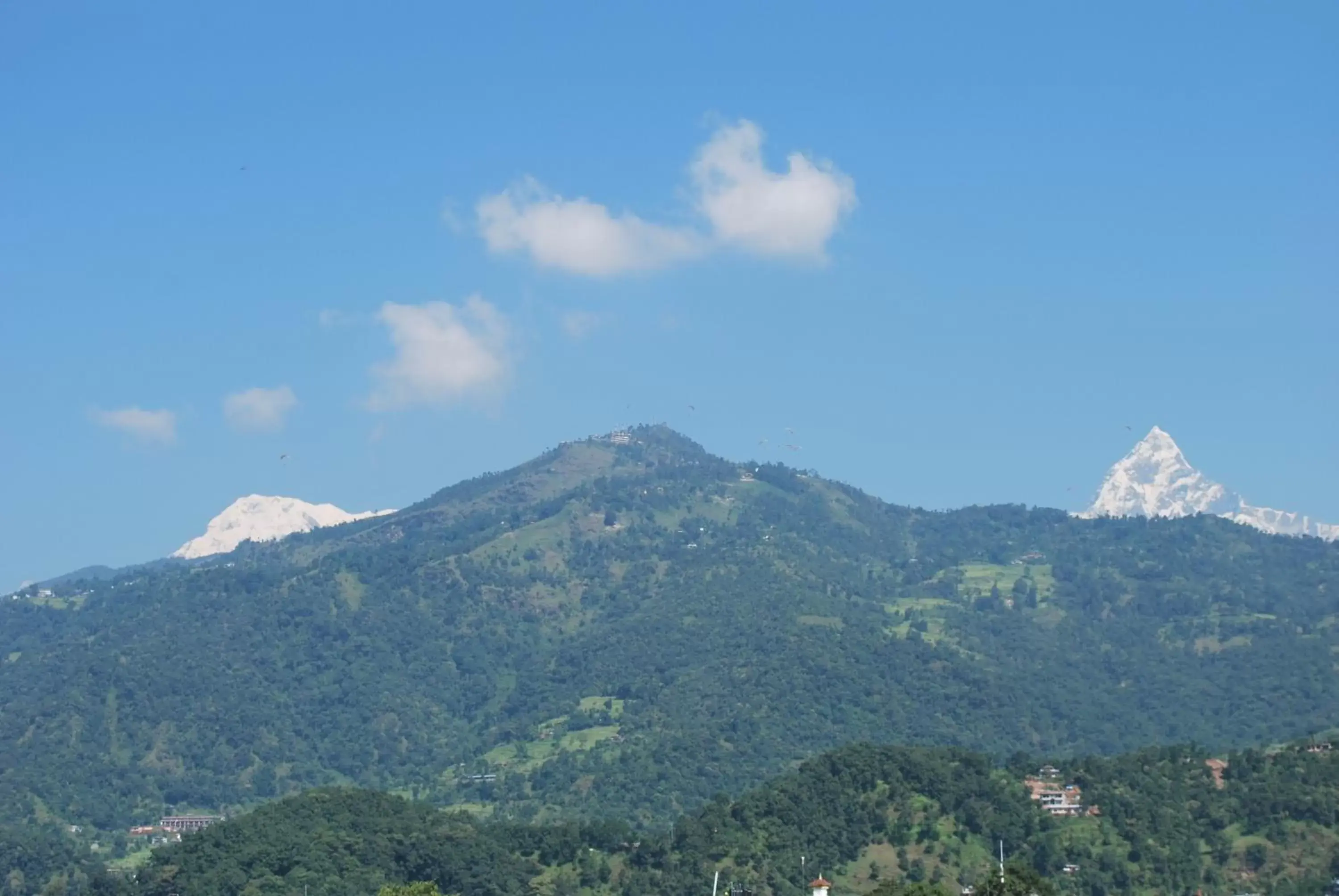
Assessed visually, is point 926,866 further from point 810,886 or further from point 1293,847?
point 1293,847

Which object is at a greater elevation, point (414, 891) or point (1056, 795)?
point (1056, 795)

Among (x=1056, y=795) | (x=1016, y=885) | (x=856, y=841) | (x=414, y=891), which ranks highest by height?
(x=1056, y=795)

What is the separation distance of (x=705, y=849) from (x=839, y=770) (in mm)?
15252

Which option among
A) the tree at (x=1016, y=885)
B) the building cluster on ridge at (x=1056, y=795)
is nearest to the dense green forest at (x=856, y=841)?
the building cluster on ridge at (x=1056, y=795)

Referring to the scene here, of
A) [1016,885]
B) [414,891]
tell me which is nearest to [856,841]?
[414,891]

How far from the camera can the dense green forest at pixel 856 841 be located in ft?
430

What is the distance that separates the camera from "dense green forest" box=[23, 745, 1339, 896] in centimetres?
13112

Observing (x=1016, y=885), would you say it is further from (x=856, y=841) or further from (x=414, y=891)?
(x=856, y=841)

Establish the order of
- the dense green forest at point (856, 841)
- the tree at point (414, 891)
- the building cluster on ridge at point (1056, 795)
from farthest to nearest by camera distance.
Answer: the building cluster on ridge at point (1056, 795), the dense green forest at point (856, 841), the tree at point (414, 891)

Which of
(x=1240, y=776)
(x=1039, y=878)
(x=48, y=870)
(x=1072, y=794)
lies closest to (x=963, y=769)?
(x=1072, y=794)

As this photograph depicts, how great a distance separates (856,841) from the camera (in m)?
137

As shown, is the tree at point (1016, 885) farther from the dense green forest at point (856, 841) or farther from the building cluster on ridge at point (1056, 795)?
the building cluster on ridge at point (1056, 795)

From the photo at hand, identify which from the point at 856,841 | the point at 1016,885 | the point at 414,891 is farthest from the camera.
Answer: the point at 856,841

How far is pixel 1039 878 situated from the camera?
296 ft
